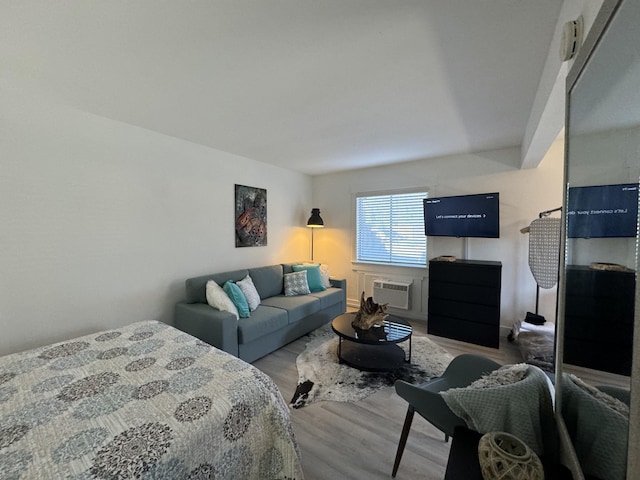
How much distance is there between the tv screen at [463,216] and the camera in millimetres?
3256

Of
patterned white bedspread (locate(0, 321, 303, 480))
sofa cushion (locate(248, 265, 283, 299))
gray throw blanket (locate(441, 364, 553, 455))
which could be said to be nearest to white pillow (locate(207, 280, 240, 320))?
sofa cushion (locate(248, 265, 283, 299))

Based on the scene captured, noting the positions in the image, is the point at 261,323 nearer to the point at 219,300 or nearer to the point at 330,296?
the point at 219,300

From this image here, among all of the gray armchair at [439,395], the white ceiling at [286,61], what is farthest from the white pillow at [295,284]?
the gray armchair at [439,395]

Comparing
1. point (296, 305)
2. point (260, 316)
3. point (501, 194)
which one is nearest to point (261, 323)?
point (260, 316)

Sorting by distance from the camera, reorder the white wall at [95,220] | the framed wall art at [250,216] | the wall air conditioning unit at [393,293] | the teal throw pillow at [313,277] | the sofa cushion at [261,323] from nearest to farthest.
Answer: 1. the white wall at [95,220]
2. the sofa cushion at [261,323]
3. the framed wall art at [250,216]
4. the teal throw pillow at [313,277]
5. the wall air conditioning unit at [393,293]

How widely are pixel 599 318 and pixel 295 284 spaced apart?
3283 millimetres

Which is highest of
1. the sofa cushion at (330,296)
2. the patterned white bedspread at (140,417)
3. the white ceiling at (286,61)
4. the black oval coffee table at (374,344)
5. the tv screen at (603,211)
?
the white ceiling at (286,61)

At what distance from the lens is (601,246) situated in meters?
0.81

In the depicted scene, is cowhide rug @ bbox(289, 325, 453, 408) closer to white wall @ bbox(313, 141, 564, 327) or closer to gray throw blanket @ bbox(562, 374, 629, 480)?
white wall @ bbox(313, 141, 564, 327)

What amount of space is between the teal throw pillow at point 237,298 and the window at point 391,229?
2.39 meters

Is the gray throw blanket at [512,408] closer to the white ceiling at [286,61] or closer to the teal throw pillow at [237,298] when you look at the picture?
the white ceiling at [286,61]

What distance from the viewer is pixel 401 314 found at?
13.9 ft

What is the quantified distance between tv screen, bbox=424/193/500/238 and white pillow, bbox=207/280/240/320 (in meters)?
2.78

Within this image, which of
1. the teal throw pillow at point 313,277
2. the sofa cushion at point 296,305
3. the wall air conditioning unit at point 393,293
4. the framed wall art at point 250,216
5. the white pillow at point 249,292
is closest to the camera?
the white pillow at point 249,292
